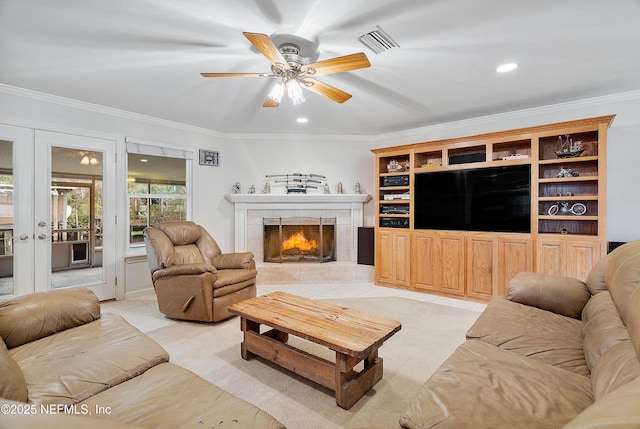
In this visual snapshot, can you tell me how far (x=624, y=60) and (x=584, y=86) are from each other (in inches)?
22.6

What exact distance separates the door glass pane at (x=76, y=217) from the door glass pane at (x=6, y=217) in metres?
0.35

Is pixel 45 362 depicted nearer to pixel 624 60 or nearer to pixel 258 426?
pixel 258 426

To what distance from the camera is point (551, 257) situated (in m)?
3.46

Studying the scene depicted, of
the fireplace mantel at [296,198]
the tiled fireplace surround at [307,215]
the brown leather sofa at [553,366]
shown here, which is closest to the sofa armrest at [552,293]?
the brown leather sofa at [553,366]

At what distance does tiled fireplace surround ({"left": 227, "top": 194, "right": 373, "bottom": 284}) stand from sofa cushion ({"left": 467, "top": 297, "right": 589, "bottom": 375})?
113 inches

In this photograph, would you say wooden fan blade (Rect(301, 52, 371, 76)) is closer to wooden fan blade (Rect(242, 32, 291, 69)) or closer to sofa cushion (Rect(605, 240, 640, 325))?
wooden fan blade (Rect(242, 32, 291, 69))

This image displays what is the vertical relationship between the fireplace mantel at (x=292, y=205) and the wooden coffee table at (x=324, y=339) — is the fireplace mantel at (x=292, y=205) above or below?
above

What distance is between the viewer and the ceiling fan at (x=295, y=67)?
2.00 metres

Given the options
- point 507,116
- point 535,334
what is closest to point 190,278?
point 535,334

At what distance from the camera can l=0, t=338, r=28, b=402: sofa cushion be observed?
3.46 feet

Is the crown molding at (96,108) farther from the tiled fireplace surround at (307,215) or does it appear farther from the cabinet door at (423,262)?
the cabinet door at (423,262)

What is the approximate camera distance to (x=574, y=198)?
3.36 meters

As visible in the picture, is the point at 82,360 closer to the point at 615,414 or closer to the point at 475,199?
the point at 615,414

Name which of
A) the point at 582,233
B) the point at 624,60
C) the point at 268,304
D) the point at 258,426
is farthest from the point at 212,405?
the point at 582,233
